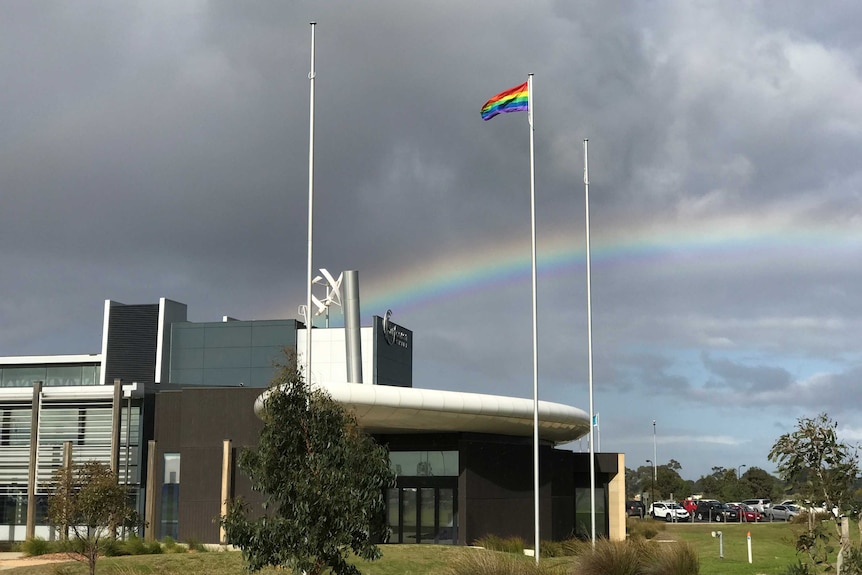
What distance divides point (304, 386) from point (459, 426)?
20771 millimetres

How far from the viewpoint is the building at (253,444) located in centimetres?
3841

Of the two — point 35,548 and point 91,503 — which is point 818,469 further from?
point 35,548

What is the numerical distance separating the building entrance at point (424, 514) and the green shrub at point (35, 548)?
509 inches

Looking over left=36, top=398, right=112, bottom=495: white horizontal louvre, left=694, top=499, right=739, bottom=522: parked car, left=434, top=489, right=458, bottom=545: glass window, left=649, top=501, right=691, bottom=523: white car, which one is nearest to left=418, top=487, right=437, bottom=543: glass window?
left=434, top=489, right=458, bottom=545: glass window

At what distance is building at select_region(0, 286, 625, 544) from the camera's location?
38.4 m

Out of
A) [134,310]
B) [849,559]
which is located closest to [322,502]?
[849,559]

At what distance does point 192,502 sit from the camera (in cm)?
4106

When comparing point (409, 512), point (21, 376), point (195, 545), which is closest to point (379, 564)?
point (195, 545)

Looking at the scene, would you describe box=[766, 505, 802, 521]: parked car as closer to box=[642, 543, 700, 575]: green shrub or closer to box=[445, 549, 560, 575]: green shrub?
box=[642, 543, 700, 575]: green shrub

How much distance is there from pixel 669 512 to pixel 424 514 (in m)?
42.5

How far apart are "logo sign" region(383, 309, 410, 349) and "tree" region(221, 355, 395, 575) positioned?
42.9 metres

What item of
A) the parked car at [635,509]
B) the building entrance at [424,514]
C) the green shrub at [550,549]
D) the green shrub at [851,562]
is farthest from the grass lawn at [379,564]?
the parked car at [635,509]

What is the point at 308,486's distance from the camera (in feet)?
56.6

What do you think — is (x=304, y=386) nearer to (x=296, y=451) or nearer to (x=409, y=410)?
(x=296, y=451)
